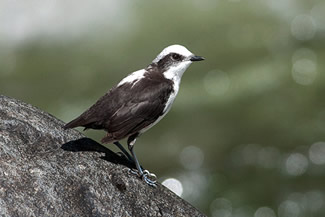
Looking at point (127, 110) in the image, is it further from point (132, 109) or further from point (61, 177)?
point (61, 177)

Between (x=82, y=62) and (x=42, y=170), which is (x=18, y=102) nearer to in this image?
(x=42, y=170)

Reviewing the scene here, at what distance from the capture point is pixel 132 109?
760cm

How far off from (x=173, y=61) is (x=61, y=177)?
2.56 metres

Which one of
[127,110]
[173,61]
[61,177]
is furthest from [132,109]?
[61,177]

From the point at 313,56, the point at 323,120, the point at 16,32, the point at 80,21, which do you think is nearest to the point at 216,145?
the point at 323,120

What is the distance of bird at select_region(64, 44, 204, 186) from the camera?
7441 mm

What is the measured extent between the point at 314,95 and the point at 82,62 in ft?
19.8

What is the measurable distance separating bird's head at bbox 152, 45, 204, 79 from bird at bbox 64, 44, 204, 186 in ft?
0.46

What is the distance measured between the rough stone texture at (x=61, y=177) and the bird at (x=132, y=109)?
23cm

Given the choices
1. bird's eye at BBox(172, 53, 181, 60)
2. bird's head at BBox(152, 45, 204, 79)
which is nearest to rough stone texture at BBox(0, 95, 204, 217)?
bird's head at BBox(152, 45, 204, 79)

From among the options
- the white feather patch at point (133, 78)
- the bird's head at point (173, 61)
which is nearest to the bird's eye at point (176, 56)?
the bird's head at point (173, 61)

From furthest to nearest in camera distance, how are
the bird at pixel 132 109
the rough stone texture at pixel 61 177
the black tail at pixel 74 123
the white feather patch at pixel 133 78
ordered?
1. the white feather patch at pixel 133 78
2. the bird at pixel 132 109
3. the black tail at pixel 74 123
4. the rough stone texture at pixel 61 177

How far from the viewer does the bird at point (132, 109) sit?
7.44 m

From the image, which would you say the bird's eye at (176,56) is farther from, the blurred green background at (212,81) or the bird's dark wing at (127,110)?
the blurred green background at (212,81)
